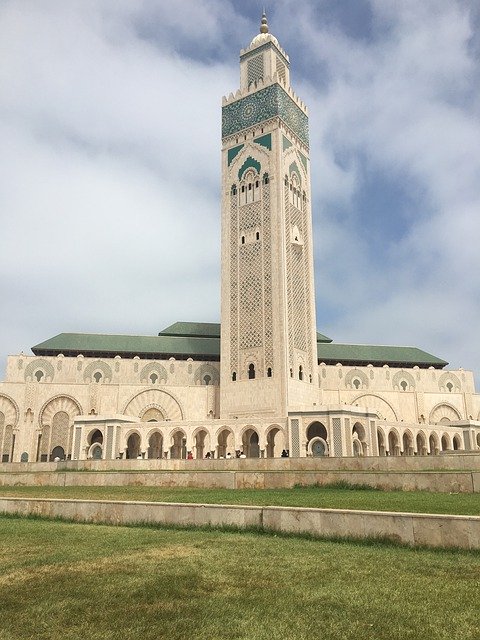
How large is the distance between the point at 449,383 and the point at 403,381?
4.45 meters

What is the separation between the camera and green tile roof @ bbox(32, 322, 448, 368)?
141 feet

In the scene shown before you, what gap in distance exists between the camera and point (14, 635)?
10.6 ft

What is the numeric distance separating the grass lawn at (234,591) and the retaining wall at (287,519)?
0.19m

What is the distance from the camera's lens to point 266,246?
37281 mm

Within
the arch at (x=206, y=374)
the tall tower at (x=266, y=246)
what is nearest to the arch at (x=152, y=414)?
the arch at (x=206, y=374)

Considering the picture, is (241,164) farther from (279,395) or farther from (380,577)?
(380,577)

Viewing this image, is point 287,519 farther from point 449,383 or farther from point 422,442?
point 449,383

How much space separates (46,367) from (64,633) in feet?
132

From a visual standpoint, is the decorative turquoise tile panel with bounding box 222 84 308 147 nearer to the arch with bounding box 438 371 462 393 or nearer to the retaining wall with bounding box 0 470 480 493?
the arch with bounding box 438 371 462 393

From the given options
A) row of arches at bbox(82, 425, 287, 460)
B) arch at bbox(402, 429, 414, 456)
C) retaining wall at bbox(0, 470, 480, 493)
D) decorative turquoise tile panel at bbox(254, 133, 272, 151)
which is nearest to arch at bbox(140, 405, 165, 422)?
Answer: row of arches at bbox(82, 425, 287, 460)

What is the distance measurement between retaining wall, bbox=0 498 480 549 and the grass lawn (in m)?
0.19

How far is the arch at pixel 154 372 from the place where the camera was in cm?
4169

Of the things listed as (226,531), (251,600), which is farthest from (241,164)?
(251,600)

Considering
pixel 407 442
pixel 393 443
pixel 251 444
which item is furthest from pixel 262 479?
pixel 407 442
